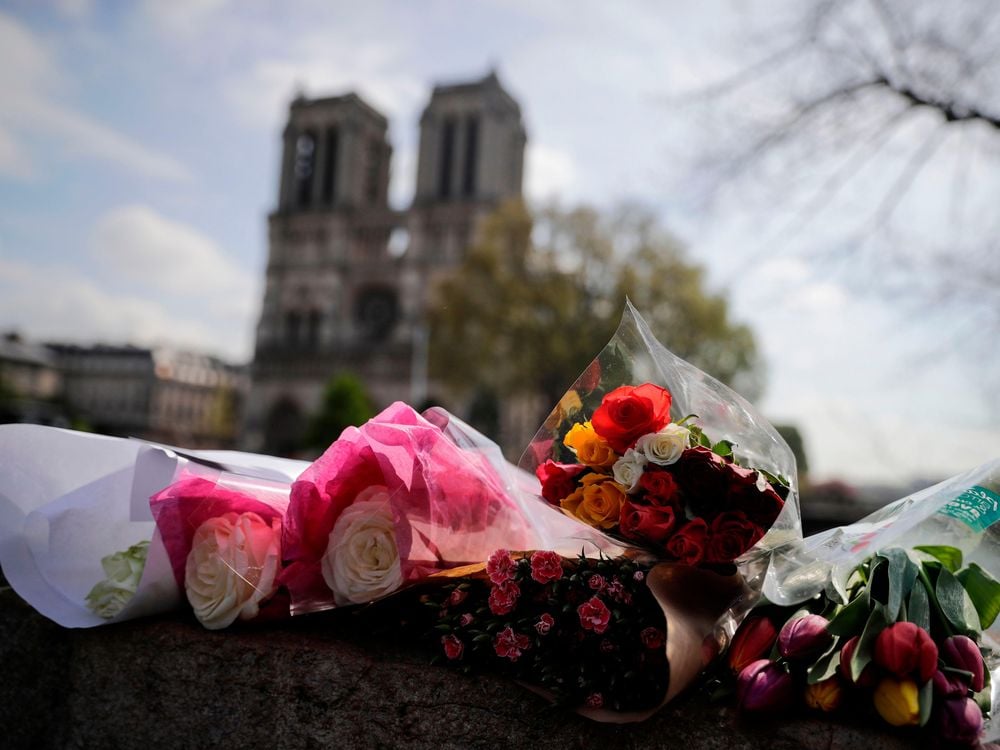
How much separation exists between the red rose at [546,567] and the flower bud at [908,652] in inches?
24.4

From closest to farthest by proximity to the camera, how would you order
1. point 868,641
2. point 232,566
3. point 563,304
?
1. point 868,641
2. point 232,566
3. point 563,304

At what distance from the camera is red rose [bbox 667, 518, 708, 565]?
171 centimetres

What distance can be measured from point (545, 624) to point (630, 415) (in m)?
0.45

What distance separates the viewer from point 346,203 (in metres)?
51.9

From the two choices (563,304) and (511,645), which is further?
(563,304)

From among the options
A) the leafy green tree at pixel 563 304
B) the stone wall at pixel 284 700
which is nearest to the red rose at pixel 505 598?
the stone wall at pixel 284 700

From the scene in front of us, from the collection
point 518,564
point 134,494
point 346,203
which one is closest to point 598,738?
point 518,564

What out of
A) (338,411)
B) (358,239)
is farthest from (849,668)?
(358,239)

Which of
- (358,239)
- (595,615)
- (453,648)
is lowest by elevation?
(453,648)

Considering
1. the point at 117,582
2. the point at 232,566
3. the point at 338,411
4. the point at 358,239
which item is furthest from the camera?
the point at 358,239

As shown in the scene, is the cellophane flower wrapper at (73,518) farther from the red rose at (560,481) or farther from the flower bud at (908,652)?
the flower bud at (908,652)

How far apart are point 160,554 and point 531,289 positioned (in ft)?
89.7

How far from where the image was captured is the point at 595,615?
1703mm

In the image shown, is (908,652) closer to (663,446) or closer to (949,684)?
(949,684)
